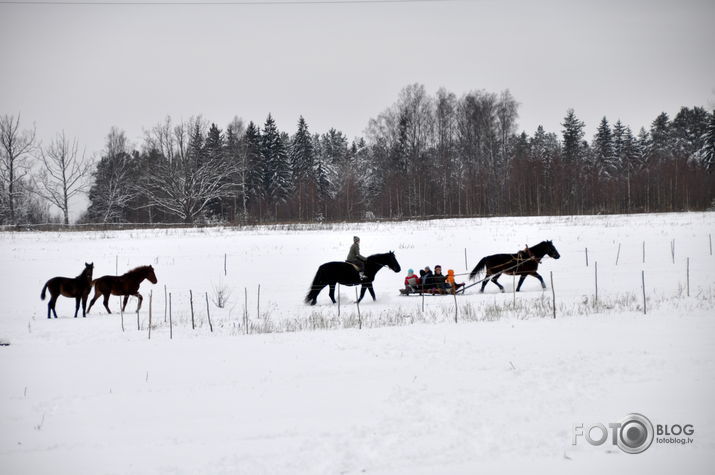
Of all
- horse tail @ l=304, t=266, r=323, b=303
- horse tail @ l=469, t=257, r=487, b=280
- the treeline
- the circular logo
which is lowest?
the circular logo

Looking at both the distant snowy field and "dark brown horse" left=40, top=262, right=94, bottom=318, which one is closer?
the distant snowy field

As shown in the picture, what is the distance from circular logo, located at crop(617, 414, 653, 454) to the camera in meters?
5.48

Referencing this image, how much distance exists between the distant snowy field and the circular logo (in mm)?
118

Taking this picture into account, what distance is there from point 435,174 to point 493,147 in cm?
623

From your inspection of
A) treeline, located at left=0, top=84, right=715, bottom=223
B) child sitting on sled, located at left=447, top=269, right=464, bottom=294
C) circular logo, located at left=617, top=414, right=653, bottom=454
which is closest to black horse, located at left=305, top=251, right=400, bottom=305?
child sitting on sled, located at left=447, top=269, right=464, bottom=294

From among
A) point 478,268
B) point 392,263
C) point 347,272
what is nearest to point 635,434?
point 392,263

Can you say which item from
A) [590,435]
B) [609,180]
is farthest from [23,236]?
[609,180]

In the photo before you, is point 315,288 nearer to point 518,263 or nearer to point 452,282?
point 452,282

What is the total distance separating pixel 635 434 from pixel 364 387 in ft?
11.5

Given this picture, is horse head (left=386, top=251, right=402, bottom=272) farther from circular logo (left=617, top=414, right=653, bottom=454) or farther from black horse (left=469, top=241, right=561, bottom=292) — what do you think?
circular logo (left=617, top=414, right=653, bottom=454)

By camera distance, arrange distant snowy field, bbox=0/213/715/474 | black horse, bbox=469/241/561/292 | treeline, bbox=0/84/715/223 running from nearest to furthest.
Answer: distant snowy field, bbox=0/213/715/474, black horse, bbox=469/241/561/292, treeline, bbox=0/84/715/223

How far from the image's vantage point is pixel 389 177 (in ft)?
161

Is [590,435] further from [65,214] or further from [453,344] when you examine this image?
[65,214]

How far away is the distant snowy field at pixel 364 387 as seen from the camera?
5.45 meters
